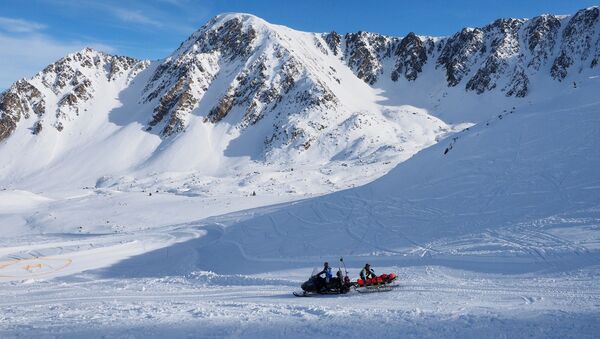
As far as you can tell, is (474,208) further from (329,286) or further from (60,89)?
(60,89)

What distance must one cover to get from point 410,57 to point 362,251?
112 m

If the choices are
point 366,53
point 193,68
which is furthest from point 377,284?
point 366,53

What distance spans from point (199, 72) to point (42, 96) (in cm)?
3912

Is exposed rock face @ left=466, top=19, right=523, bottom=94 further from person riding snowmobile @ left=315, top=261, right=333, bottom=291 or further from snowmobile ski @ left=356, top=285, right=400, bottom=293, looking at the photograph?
person riding snowmobile @ left=315, top=261, right=333, bottom=291

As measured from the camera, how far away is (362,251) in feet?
79.7

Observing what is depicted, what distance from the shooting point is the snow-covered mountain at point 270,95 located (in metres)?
89.6

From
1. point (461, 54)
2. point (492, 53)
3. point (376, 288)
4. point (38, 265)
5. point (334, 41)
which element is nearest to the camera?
point (376, 288)

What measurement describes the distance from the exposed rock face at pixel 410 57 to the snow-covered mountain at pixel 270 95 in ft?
1.01

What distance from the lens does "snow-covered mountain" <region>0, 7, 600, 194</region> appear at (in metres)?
89.6

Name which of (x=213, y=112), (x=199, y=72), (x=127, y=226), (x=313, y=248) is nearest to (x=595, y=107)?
(x=313, y=248)

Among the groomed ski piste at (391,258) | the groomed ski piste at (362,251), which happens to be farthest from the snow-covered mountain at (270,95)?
the groomed ski piste at (391,258)

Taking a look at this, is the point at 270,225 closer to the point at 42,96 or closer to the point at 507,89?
the point at 507,89

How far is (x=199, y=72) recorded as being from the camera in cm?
10881

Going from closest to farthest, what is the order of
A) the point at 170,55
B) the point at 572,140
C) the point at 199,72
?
the point at 572,140
the point at 199,72
the point at 170,55
